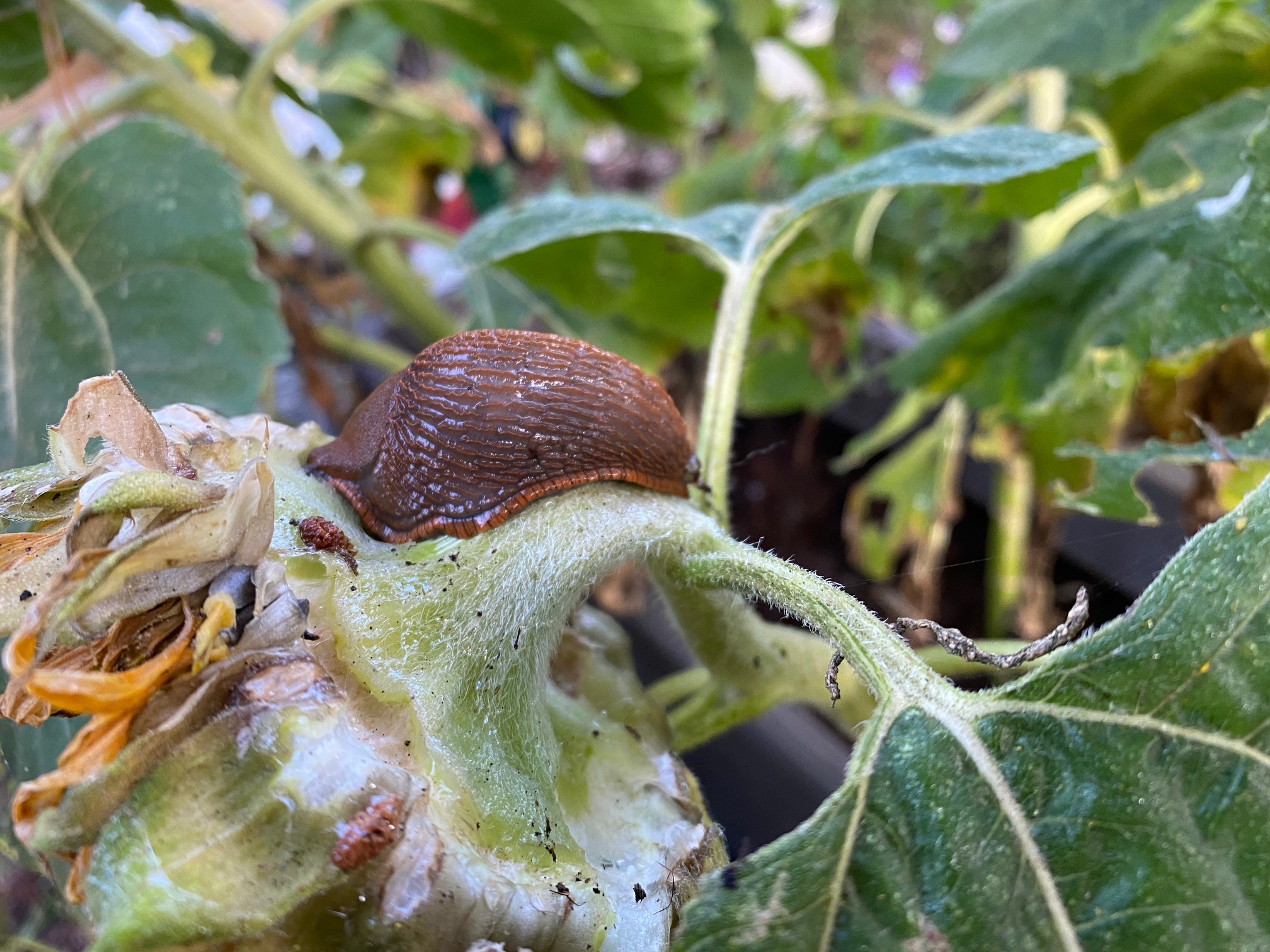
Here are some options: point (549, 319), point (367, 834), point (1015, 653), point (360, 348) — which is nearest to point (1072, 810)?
point (1015, 653)

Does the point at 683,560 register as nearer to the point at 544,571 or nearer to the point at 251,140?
the point at 544,571

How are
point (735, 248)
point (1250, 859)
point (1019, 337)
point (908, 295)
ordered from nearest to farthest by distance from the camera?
1. point (1250, 859)
2. point (735, 248)
3. point (1019, 337)
4. point (908, 295)

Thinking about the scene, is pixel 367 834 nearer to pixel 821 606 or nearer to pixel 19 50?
pixel 821 606

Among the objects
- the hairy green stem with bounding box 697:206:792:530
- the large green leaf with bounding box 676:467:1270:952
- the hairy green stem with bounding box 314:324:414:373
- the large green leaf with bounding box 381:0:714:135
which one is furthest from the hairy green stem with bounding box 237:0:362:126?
the large green leaf with bounding box 676:467:1270:952

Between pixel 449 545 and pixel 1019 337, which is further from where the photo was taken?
pixel 1019 337

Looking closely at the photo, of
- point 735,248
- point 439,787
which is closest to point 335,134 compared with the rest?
point 735,248

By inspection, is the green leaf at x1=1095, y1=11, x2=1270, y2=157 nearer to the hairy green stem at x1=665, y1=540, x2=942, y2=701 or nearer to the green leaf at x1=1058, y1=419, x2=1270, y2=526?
the green leaf at x1=1058, y1=419, x2=1270, y2=526
